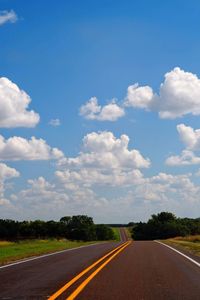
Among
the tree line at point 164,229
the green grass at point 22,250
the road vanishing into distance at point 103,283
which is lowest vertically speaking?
the road vanishing into distance at point 103,283

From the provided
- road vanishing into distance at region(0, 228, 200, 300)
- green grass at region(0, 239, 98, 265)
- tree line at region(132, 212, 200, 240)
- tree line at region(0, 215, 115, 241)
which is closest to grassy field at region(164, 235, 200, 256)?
green grass at region(0, 239, 98, 265)

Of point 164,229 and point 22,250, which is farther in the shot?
point 164,229

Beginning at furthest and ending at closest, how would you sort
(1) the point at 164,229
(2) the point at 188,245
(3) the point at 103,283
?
(1) the point at 164,229, (2) the point at 188,245, (3) the point at 103,283

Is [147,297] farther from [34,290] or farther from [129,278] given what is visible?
[129,278]

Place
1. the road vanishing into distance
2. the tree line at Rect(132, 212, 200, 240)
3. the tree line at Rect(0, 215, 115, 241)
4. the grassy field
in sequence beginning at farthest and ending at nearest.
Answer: the tree line at Rect(0, 215, 115, 241) → the tree line at Rect(132, 212, 200, 240) → the grassy field → the road vanishing into distance

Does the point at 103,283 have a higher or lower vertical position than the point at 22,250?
lower

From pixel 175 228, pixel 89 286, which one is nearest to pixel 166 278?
pixel 89 286

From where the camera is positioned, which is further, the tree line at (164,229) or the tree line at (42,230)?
the tree line at (42,230)

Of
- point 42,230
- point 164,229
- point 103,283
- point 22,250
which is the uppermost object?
point 42,230

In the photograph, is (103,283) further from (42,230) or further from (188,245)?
(42,230)

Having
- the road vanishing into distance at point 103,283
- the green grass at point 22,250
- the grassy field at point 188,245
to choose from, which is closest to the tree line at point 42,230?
the grassy field at point 188,245

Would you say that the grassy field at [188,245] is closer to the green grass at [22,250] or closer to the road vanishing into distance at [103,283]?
the green grass at [22,250]

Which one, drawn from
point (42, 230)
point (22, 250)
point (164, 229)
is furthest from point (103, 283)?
point (42, 230)

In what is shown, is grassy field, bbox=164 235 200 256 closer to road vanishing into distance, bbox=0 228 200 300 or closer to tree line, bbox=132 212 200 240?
road vanishing into distance, bbox=0 228 200 300
